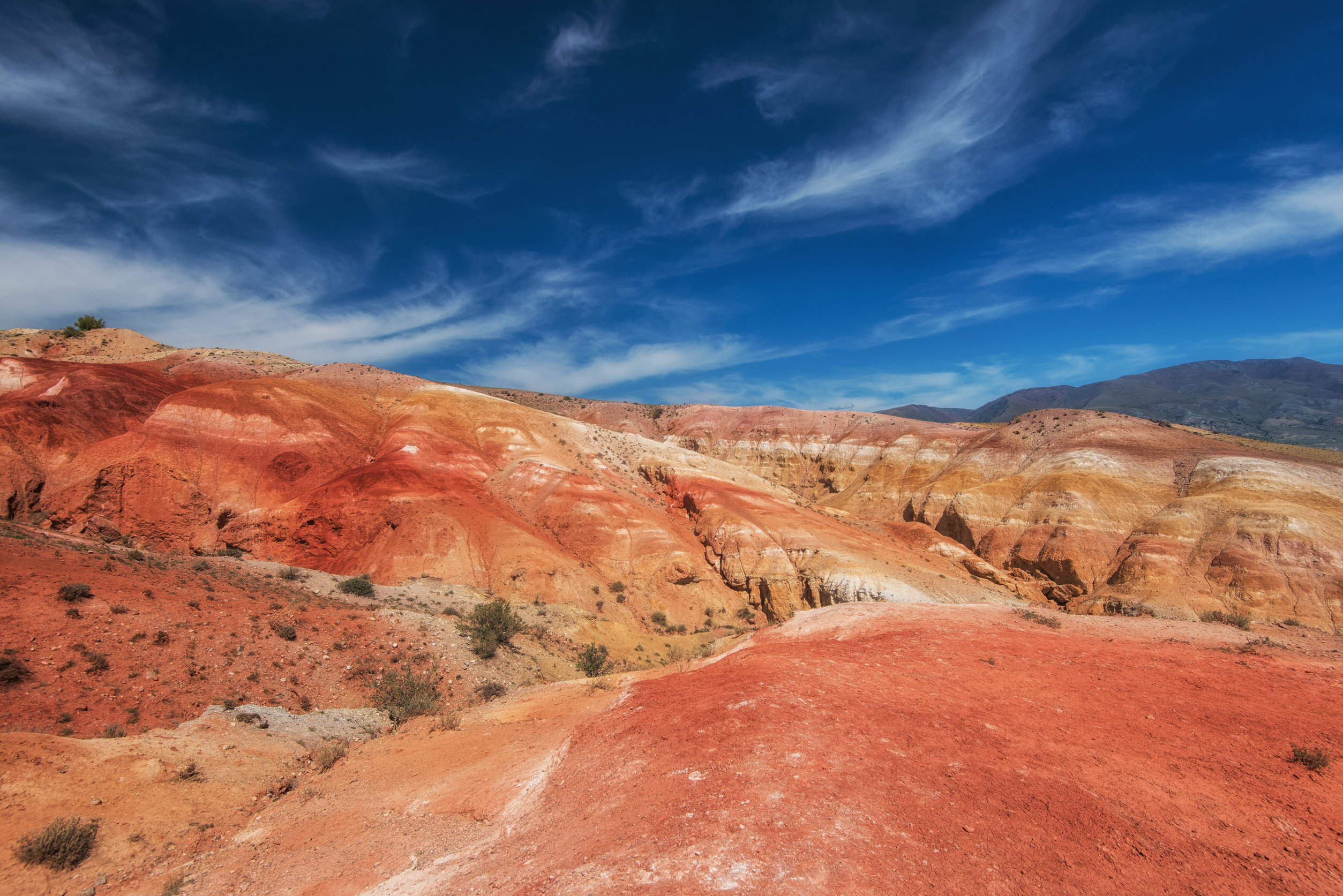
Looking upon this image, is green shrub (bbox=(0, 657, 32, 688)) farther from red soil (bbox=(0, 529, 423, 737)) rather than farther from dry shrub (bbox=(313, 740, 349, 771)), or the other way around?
dry shrub (bbox=(313, 740, 349, 771))

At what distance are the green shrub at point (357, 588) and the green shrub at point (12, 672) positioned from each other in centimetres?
918

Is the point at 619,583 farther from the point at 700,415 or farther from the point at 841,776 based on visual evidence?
the point at 700,415

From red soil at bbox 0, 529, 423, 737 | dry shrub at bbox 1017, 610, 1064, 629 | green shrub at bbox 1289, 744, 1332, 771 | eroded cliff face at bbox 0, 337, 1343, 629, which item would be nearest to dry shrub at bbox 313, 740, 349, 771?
red soil at bbox 0, 529, 423, 737

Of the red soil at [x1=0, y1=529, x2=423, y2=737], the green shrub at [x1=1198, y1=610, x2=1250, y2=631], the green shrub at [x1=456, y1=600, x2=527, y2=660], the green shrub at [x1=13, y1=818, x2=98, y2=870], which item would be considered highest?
the red soil at [x1=0, y1=529, x2=423, y2=737]

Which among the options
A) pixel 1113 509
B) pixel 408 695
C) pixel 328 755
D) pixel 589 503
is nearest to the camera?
pixel 328 755

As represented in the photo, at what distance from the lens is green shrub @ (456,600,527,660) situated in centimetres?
1727

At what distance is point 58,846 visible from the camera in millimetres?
6457

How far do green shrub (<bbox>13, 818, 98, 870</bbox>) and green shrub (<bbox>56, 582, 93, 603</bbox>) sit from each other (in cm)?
822

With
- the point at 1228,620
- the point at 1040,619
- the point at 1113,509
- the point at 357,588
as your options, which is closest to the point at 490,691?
the point at 357,588

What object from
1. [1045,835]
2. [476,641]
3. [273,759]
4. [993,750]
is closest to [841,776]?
[1045,835]

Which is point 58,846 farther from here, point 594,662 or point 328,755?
point 594,662

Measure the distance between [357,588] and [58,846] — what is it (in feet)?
46.0

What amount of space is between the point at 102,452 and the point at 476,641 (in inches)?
1090

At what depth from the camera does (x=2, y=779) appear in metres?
7.09
